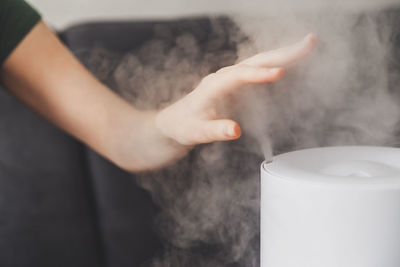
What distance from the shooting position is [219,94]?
0.48 m

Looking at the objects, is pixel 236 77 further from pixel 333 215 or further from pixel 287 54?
pixel 333 215

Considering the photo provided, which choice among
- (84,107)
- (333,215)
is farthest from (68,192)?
(333,215)

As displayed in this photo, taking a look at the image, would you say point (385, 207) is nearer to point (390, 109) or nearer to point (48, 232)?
point (390, 109)

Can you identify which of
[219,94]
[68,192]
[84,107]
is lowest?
[68,192]

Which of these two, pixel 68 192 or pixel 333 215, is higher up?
pixel 333 215

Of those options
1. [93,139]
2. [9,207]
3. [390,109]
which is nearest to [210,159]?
[93,139]

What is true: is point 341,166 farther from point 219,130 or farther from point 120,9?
point 120,9

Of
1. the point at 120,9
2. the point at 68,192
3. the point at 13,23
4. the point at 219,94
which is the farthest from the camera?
the point at 120,9

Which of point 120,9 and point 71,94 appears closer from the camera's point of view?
point 71,94

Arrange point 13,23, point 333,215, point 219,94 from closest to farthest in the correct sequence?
point 333,215 < point 219,94 < point 13,23

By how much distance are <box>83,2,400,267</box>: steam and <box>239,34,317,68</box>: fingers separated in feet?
0.30

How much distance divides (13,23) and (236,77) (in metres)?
Result: 0.65

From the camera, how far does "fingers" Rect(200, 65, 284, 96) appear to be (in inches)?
15.5

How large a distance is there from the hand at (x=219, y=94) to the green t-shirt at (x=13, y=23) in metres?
0.46
